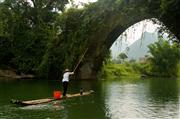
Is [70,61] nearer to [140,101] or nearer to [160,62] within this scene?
[140,101]

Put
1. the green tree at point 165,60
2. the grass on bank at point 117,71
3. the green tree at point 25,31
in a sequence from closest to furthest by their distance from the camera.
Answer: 1. the green tree at point 25,31
2. the grass on bank at point 117,71
3. the green tree at point 165,60

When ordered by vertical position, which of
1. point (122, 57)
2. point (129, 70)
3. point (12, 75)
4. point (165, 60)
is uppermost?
point (122, 57)

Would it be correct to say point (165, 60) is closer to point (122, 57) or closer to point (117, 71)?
point (122, 57)

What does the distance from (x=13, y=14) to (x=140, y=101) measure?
33325 mm

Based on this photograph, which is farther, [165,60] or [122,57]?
[122,57]

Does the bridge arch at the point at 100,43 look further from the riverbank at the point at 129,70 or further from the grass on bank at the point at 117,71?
the riverbank at the point at 129,70

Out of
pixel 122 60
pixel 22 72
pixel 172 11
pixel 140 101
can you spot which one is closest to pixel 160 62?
pixel 122 60

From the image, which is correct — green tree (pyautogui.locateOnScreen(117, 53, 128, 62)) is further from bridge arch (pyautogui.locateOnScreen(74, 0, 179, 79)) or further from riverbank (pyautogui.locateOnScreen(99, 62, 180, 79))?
bridge arch (pyautogui.locateOnScreen(74, 0, 179, 79))

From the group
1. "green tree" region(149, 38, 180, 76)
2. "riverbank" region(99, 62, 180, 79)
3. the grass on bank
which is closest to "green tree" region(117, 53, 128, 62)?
"riverbank" region(99, 62, 180, 79)

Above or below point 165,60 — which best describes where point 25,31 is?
above

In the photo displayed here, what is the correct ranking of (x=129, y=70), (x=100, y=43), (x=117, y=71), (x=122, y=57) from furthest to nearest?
1. (x=122, y=57)
2. (x=129, y=70)
3. (x=117, y=71)
4. (x=100, y=43)

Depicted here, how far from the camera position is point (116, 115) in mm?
19344

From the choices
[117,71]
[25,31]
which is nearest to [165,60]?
[117,71]

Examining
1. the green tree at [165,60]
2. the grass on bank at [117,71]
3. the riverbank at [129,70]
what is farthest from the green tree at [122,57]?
the green tree at [165,60]
